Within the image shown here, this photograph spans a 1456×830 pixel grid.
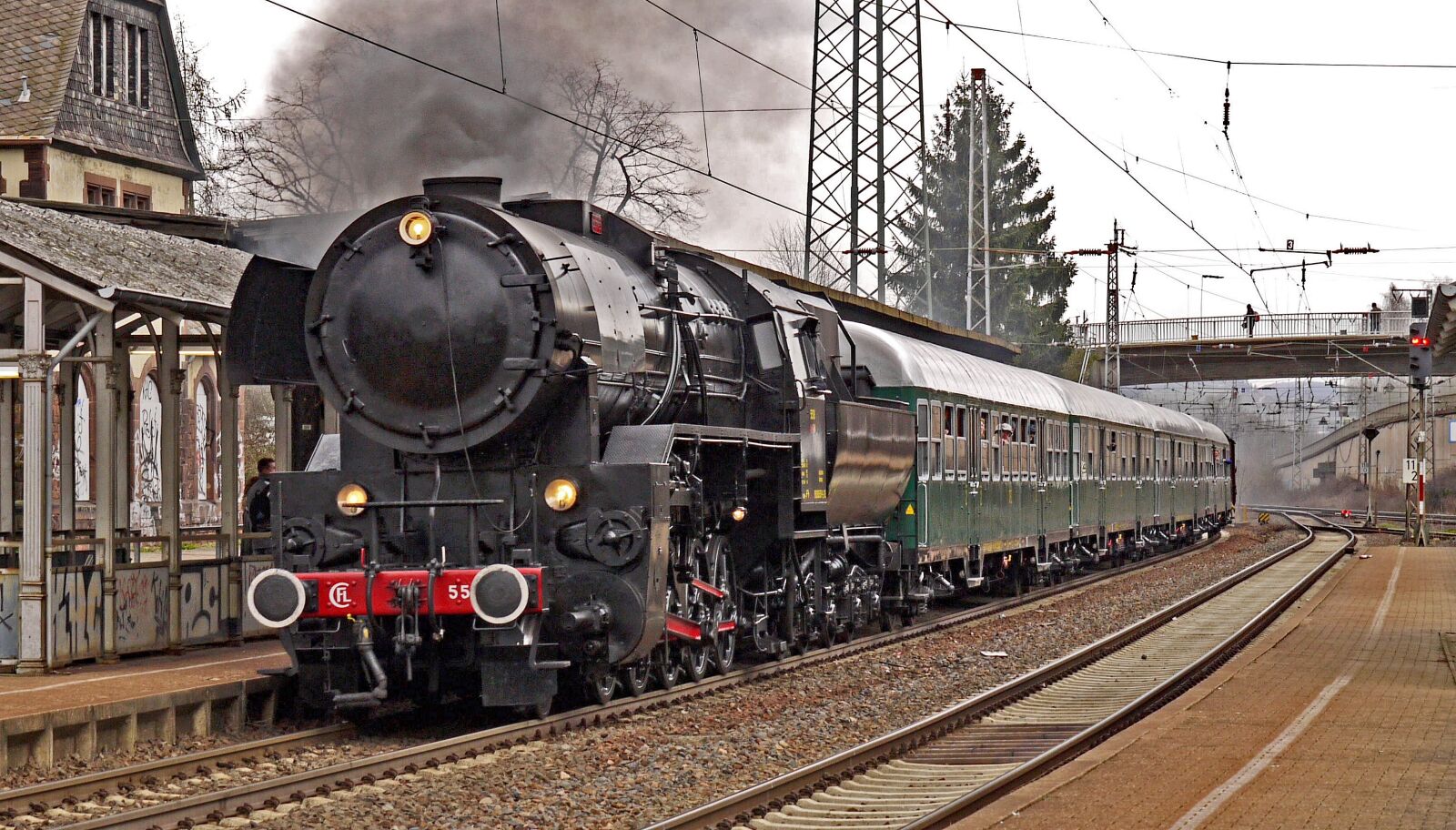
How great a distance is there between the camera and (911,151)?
1222 inches

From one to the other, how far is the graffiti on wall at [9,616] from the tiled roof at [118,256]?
2343 millimetres

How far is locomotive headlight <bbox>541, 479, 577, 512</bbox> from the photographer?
32.7 ft

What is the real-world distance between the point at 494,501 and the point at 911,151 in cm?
2253

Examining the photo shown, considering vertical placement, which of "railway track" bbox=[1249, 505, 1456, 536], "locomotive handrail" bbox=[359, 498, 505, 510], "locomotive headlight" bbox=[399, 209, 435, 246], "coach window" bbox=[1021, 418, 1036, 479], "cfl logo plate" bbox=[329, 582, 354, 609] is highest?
"locomotive headlight" bbox=[399, 209, 435, 246]

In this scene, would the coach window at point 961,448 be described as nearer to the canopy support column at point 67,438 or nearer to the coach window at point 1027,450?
the coach window at point 1027,450

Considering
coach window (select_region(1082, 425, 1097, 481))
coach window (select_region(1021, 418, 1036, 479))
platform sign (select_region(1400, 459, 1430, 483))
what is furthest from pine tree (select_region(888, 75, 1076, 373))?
coach window (select_region(1021, 418, 1036, 479))

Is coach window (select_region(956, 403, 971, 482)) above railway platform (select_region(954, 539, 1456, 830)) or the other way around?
above

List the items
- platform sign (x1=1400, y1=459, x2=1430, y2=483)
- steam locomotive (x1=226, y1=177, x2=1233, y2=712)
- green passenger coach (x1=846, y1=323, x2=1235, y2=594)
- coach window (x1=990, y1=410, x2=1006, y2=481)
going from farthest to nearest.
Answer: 1. platform sign (x1=1400, y1=459, x2=1430, y2=483)
2. coach window (x1=990, y1=410, x2=1006, y2=481)
3. green passenger coach (x1=846, y1=323, x2=1235, y2=594)
4. steam locomotive (x1=226, y1=177, x2=1233, y2=712)

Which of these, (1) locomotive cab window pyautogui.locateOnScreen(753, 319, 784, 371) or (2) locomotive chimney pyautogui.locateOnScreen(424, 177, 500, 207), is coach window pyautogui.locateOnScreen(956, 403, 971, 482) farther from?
(2) locomotive chimney pyautogui.locateOnScreen(424, 177, 500, 207)

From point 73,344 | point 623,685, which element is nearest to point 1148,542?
point 623,685

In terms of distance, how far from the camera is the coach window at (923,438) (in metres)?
17.2

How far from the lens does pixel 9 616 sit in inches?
460

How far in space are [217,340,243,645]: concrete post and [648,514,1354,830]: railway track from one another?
670 cm

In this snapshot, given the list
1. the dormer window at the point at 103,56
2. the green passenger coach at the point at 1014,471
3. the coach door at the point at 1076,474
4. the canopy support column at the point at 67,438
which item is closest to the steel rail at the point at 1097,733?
the green passenger coach at the point at 1014,471
